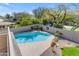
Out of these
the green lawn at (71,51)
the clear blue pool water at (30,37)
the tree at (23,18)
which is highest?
the tree at (23,18)

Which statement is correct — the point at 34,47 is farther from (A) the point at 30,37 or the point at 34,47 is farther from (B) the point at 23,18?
(B) the point at 23,18

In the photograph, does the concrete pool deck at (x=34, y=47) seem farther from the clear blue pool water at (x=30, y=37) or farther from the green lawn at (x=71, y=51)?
the green lawn at (x=71, y=51)

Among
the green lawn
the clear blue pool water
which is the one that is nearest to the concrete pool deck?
the clear blue pool water

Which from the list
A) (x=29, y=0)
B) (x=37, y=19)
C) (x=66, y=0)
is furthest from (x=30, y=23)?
(x=66, y=0)

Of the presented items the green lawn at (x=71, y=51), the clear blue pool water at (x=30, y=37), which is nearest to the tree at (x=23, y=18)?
the clear blue pool water at (x=30, y=37)

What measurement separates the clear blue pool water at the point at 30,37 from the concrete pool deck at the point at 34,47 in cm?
3

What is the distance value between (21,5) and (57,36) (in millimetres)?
436

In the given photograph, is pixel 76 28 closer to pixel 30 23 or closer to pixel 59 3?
pixel 59 3

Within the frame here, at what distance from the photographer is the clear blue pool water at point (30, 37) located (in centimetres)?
201

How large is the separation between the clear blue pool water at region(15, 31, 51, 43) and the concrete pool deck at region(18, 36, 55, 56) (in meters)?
0.03

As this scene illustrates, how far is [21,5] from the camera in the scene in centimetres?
199

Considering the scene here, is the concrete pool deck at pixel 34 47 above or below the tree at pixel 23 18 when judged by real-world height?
below

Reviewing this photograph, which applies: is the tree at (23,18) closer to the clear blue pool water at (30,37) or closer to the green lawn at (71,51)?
the clear blue pool water at (30,37)

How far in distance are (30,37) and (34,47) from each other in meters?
0.10
